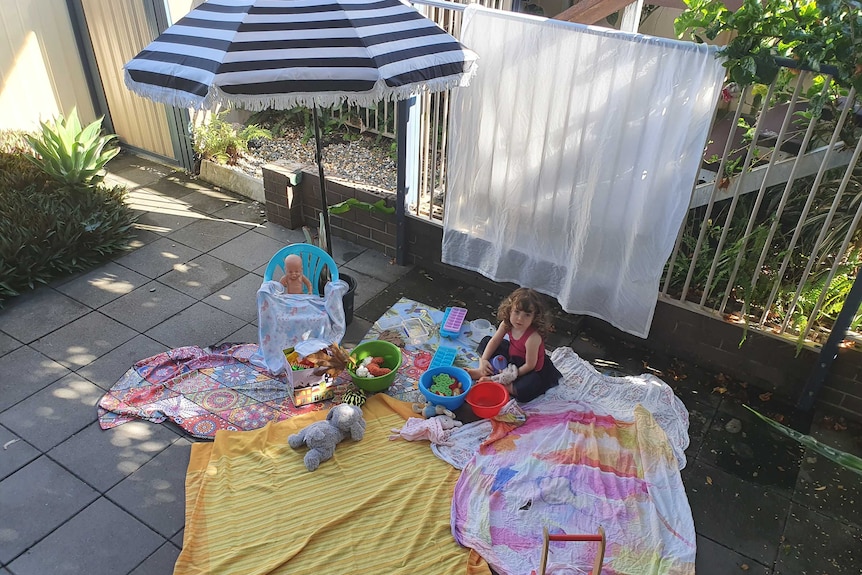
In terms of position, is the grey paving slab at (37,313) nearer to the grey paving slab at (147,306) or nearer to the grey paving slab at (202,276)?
the grey paving slab at (147,306)

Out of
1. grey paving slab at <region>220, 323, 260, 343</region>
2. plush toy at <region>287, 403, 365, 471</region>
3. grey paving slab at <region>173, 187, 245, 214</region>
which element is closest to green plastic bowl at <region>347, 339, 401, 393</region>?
plush toy at <region>287, 403, 365, 471</region>

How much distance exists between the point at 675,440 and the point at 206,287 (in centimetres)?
379

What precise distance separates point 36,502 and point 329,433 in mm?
1617

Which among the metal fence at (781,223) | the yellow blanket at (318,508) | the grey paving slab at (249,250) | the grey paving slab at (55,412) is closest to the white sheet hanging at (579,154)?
the metal fence at (781,223)

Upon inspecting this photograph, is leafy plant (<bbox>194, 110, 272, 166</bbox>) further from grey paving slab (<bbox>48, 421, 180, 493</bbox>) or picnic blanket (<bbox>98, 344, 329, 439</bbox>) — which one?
grey paving slab (<bbox>48, 421, 180, 493</bbox>)

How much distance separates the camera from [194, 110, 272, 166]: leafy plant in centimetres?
711

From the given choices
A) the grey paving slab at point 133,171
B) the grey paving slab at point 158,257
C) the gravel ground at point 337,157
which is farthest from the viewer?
the grey paving slab at point 133,171

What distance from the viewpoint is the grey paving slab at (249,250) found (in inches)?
227

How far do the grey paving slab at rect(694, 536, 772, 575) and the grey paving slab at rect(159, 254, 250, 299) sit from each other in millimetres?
4020

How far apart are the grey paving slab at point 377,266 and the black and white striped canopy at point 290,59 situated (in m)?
2.07

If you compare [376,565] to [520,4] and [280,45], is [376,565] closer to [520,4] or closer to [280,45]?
[280,45]

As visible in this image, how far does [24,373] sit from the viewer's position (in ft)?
14.5

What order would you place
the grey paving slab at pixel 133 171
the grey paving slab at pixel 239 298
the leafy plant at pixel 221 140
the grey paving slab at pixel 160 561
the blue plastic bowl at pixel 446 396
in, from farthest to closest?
the grey paving slab at pixel 133 171, the leafy plant at pixel 221 140, the grey paving slab at pixel 239 298, the blue plastic bowl at pixel 446 396, the grey paving slab at pixel 160 561

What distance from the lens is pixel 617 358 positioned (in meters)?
4.77
